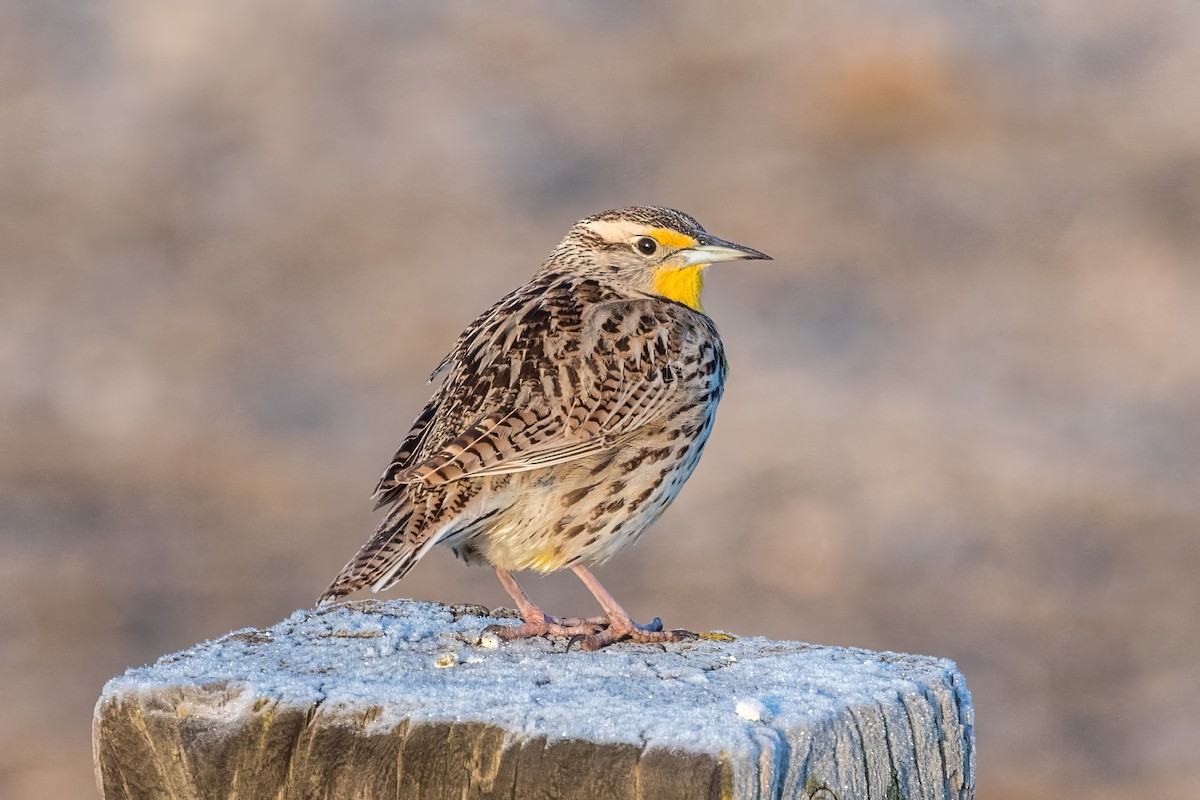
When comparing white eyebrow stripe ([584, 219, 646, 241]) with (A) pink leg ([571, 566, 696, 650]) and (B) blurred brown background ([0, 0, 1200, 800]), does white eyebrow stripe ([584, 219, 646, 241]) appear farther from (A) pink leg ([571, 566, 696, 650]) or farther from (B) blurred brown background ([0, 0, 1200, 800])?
(B) blurred brown background ([0, 0, 1200, 800])

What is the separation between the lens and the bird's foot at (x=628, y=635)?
4.77 m

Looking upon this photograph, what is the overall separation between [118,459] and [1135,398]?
25.2 feet

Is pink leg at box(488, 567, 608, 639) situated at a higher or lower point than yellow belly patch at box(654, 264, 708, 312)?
lower

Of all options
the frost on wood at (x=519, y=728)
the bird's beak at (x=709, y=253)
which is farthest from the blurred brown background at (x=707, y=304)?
the frost on wood at (x=519, y=728)

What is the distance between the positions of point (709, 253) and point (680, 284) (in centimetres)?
17

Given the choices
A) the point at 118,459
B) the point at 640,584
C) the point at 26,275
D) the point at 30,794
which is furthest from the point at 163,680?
the point at 26,275

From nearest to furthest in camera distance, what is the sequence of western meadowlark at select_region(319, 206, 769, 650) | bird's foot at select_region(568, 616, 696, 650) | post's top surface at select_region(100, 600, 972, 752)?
1. post's top surface at select_region(100, 600, 972, 752)
2. western meadowlark at select_region(319, 206, 769, 650)
3. bird's foot at select_region(568, 616, 696, 650)

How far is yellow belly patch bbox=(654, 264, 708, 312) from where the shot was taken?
5.64m

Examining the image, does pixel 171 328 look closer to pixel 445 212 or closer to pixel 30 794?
pixel 445 212

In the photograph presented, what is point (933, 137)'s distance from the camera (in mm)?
16984

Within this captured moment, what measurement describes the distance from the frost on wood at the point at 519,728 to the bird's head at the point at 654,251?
172 centimetres

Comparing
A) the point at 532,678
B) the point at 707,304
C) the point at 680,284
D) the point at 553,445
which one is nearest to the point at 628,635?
the point at 553,445

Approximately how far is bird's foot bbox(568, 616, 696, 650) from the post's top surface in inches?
3.1

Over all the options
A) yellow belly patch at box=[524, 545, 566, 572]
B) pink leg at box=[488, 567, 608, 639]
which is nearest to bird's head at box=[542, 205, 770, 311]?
yellow belly patch at box=[524, 545, 566, 572]
